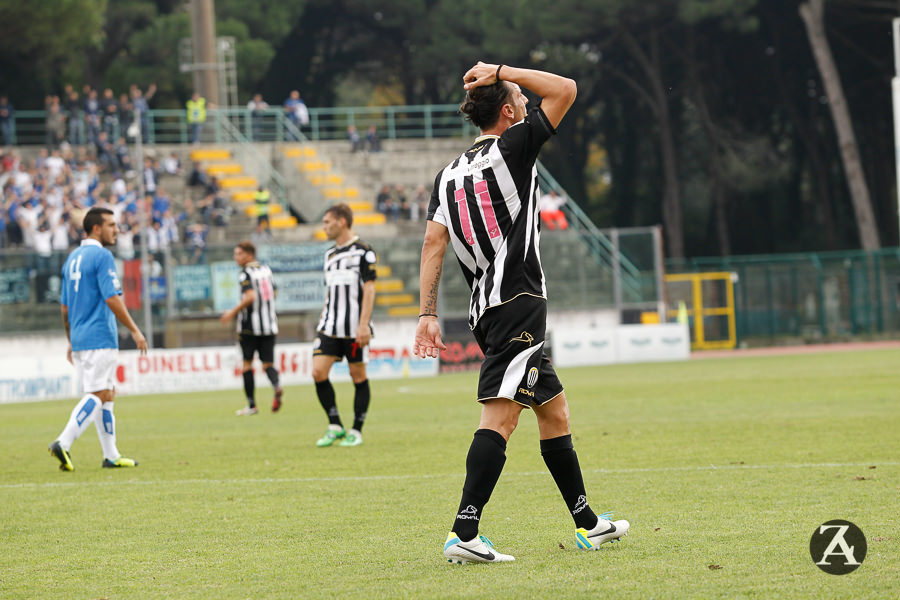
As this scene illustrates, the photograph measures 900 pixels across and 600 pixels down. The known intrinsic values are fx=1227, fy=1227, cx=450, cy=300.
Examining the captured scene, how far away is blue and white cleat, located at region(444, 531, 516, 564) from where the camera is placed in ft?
17.6

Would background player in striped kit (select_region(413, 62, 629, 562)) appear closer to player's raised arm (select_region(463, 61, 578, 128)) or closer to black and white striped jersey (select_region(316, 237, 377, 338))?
player's raised arm (select_region(463, 61, 578, 128))

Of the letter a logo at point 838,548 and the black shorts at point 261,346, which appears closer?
the letter a logo at point 838,548

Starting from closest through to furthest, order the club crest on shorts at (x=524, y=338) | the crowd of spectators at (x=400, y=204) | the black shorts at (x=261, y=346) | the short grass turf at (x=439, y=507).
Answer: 1. the short grass turf at (x=439, y=507)
2. the club crest on shorts at (x=524, y=338)
3. the black shorts at (x=261, y=346)
4. the crowd of spectators at (x=400, y=204)

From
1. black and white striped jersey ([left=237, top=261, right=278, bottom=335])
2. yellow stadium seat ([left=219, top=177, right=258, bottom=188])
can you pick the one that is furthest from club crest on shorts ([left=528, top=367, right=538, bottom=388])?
yellow stadium seat ([left=219, top=177, right=258, bottom=188])

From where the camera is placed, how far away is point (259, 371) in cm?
2319

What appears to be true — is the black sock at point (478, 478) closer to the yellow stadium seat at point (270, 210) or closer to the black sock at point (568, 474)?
the black sock at point (568, 474)

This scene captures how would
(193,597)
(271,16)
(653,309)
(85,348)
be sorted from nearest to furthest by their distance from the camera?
(193,597) → (85,348) → (653,309) → (271,16)

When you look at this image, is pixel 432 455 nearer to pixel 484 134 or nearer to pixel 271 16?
pixel 484 134

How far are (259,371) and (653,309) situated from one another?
11.1 metres

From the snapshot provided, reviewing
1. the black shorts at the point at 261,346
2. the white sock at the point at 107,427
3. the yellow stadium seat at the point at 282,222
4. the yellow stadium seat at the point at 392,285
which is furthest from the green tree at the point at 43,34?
the white sock at the point at 107,427

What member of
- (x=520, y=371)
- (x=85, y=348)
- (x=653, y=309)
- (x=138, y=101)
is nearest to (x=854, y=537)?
(x=520, y=371)

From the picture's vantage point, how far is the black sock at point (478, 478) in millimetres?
5387

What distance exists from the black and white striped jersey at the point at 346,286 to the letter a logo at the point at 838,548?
21.3ft

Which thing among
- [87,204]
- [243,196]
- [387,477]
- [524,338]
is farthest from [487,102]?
[243,196]
